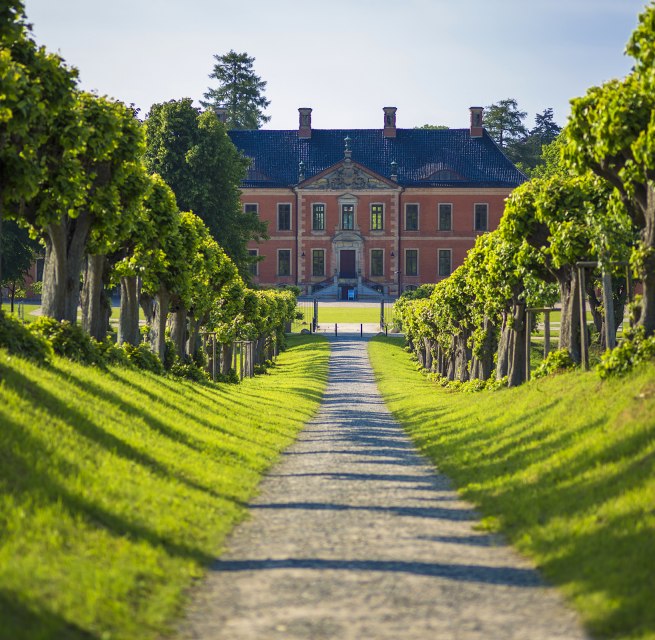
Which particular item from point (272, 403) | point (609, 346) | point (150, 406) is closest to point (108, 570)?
point (150, 406)

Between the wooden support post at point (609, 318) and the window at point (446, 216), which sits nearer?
the wooden support post at point (609, 318)

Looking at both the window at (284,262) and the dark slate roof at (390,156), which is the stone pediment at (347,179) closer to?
the dark slate roof at (390,156)

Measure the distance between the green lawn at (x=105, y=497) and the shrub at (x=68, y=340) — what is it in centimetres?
57

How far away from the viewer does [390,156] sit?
294 feet

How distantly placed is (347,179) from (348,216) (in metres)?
2.93

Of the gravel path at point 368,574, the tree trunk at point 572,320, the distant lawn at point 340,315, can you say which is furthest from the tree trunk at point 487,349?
the distant lawn at point 340,315

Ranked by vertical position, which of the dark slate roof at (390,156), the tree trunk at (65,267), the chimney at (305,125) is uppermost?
the chimney at (305,125)

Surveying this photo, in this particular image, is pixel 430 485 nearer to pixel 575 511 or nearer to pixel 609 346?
pixel 575 511

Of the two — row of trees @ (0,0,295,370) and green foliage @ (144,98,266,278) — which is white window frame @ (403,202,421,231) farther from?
row of trees @ (0,0,295,370)

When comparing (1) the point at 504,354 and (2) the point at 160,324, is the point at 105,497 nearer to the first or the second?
(2) the point at 160,324

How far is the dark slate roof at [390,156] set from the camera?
→ 87562 millimetres

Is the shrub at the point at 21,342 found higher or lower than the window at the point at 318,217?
lower

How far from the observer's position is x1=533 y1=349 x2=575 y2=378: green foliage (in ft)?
68.3

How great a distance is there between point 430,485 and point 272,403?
41.1ft
